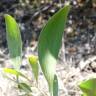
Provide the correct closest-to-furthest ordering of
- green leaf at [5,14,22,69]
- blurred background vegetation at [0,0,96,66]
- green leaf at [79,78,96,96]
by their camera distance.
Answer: green leaf at [79,78,96,96]
green leaf at [5,14,22,69]
blurred background vegetation at [0,0,96,66]

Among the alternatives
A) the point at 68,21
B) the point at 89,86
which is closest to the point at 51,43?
the point at 89,86

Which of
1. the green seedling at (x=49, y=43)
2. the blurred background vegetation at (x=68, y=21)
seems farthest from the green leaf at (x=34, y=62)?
the blurred background vegetation at (x=68, y=21)

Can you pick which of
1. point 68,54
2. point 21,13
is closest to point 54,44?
point 68,54

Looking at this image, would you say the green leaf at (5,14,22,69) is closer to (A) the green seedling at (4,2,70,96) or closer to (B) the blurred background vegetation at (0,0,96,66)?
(A) the green seedling at (4,2,70,96)

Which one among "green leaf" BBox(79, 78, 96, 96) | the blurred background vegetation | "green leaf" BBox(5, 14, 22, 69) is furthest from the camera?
the blurred background vegetation

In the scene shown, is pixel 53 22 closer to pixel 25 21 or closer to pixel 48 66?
pixel 48 66

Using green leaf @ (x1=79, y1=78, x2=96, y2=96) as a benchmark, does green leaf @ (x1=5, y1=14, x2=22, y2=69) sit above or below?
above

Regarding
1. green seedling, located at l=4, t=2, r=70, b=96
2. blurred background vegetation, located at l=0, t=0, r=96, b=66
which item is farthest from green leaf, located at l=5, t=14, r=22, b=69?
blurred background vegetation, located at l=0, t=0, r=96, b=66

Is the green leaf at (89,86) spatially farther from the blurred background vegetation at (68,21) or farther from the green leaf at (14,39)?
the blurred background vegetation at (68,21)
